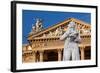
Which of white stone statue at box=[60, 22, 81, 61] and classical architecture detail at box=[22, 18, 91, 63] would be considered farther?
white stone statue at box=[60, 22, 81, 61]

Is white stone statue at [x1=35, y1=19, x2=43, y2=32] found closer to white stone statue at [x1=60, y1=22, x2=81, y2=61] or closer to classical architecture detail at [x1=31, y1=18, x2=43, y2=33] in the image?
classical architecture detail at [x1=31, y1=18, x2=43, y2=33]

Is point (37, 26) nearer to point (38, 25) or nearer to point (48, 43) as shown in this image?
point (38, 25)

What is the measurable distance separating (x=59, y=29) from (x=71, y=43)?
0.16 meters

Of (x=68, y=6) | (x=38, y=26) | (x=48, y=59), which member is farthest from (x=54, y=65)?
(x=68, y=6)

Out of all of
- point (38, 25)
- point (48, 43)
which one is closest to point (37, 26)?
point (38, 25)

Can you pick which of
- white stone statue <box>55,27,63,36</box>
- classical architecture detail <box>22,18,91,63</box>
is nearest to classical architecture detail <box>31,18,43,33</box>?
classical architecture detail <box>22,18,91,63</box>

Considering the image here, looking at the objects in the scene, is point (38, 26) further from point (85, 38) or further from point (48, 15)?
point (85, 38)

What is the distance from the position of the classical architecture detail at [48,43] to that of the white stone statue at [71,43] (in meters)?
0.03

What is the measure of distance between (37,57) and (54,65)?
16 centimetres

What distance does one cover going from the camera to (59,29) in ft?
6.16

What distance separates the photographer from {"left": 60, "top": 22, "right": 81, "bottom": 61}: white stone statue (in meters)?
1.89

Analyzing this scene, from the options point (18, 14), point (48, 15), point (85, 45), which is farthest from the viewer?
point (85, 45)

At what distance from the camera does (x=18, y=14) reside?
5.66 feet

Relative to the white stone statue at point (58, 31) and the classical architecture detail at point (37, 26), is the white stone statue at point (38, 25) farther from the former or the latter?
the white stone statue at point (58, 31)
